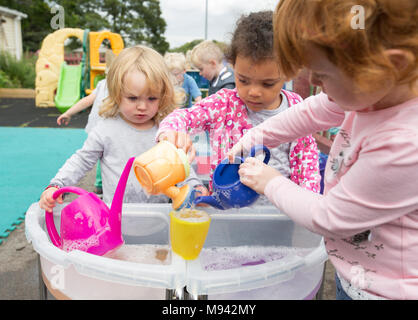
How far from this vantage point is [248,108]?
106 centimetres

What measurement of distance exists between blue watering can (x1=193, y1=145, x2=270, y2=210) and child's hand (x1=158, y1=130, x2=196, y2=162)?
71 millimetres

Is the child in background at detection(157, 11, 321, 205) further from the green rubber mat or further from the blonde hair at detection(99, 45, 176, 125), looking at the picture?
the green rubber mat

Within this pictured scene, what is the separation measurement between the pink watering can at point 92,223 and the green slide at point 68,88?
418 cm

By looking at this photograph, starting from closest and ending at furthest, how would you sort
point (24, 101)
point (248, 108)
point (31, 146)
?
point (248, 108) → point (31, 146) → point (24, 101)

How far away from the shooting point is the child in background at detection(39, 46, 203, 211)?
3.63 feet

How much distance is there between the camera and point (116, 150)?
117 centimetres

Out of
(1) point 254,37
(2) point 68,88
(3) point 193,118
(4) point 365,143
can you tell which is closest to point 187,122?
(3) point 193,118

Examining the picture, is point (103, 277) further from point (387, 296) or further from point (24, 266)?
point (24, 266)

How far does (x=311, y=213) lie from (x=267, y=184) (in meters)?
0.09

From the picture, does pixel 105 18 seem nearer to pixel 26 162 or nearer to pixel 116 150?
pixel 116 150

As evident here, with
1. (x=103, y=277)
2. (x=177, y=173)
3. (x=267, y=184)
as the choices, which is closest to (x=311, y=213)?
(x=267, y=184)

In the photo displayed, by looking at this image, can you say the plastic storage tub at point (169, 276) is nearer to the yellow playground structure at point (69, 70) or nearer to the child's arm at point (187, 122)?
the child's arm at point (187, 122)

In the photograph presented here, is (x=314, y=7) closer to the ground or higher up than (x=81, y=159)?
higher up

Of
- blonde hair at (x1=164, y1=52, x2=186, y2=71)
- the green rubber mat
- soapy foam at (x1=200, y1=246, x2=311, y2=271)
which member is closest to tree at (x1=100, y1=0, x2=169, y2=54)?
soapy foam at (x1=200, y1=246, x2=311, y2=271)
